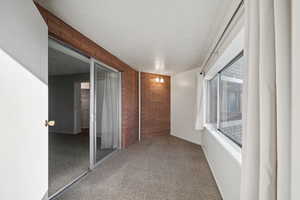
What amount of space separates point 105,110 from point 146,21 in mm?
1998

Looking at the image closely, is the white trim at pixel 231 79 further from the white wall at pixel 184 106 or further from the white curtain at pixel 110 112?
the white curtain at pixel 110 112

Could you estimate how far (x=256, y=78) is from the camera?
2.36ft

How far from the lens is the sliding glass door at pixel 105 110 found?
262 cm

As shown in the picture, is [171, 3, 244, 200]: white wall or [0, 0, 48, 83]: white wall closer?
[0, 0, 48, 83]: white wall

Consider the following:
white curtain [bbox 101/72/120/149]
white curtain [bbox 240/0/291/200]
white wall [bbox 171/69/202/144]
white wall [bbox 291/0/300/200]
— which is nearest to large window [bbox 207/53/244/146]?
white curtain [bbox 240/0/291/200]

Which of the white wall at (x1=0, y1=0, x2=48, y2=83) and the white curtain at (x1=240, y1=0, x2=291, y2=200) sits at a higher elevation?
the white wall at (x1=0, y1=0, x2=48, y2=83)

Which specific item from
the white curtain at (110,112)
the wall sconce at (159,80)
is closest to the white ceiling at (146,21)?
the white curtain at (110,112)

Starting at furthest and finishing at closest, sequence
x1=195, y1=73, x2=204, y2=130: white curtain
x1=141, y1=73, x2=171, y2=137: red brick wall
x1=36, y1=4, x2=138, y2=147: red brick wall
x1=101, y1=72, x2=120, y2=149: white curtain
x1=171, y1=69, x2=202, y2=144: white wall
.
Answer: x1=141, y1=73, x2=171, y2=137: red brick wall
x1=171, y1=69, x2=202, y2=144: white wall
x1=195, y1=73, x2=204, y2=130: white curtain
x1=101, y1=72, x2=120, y2=149: white curtain
x1=36, y1=4, x2=138, y2=147: red brick wall

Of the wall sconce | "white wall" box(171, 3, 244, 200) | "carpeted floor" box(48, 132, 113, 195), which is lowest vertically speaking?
"carpeted floor" box(48, 132, 113, 195)

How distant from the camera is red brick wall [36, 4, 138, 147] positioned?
1653mm

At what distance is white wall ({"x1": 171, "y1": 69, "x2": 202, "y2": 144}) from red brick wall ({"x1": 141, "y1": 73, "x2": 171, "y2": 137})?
0.74 feet

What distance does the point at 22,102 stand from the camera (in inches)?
38.8

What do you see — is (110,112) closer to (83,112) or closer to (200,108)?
(200,108)

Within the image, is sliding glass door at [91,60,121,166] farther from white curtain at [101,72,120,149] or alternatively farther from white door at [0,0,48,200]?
white door at [0,0,48,200]
